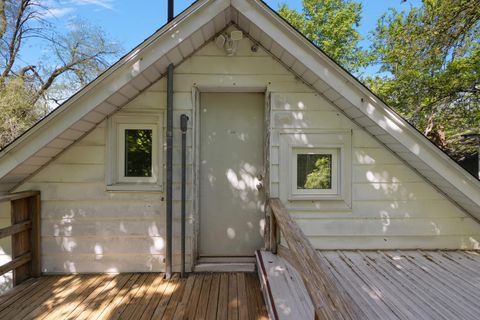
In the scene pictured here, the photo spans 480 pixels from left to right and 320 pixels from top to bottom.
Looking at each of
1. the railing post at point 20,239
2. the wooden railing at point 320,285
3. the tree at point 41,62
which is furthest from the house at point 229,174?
the tree at point 41,62

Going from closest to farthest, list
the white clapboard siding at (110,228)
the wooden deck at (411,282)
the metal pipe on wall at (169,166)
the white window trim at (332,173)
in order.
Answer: the wooden deck at (411,282) < the metal pipe on wall at (169,166) < the white clapboard siding at (110,228) < the white window trim at (332,173)

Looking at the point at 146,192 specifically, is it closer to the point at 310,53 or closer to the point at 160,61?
the point at 160,61

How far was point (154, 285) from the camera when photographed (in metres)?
2.59

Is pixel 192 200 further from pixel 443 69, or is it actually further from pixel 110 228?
pixel 443 69

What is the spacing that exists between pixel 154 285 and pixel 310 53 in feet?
9.31

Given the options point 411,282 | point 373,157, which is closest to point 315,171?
point 373,157

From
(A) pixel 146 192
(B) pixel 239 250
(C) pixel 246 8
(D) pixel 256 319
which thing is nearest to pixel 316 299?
(D) pixel 256 319

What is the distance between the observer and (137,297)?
2383 millimetres

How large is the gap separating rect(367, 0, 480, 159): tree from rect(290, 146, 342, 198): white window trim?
162 inches

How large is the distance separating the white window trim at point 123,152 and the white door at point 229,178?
0.50m

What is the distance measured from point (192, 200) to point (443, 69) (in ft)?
23.9

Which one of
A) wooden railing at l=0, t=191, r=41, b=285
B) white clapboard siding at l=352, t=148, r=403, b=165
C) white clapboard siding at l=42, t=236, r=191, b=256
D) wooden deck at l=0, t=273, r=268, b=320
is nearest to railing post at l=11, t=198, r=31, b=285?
wooden railing at l=0, t=191, r=41, b=285

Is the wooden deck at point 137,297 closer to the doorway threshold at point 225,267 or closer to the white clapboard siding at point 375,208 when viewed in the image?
the doorway threshold at point 225,267

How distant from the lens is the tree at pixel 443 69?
478 centimetres
